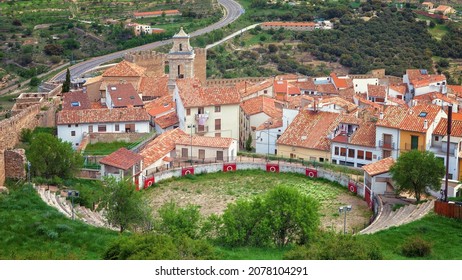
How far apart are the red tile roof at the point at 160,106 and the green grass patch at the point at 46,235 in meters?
17.1

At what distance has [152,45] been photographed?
75688 mm

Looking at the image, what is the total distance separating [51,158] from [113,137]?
23.8ft

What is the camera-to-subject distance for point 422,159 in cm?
3441

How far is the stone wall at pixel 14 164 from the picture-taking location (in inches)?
1384

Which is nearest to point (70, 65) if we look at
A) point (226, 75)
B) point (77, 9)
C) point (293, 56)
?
point (226, 75)

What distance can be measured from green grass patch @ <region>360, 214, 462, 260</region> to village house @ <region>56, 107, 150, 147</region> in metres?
17.4

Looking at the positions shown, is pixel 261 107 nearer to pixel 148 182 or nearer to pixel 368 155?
pixel 368 155

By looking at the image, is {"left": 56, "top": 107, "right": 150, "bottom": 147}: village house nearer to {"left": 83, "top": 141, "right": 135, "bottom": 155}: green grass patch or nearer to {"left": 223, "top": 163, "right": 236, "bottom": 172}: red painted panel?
{"left": 83, "top": 141, "right": 135, "bottom": 155}: green grass patch

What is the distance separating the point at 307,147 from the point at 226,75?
27176 millimetres

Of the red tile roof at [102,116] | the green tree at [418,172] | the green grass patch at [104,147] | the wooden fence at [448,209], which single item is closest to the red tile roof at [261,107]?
the red tile roof at [102,116]

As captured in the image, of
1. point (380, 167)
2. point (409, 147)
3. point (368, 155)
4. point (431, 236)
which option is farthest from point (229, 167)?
point (431, 236)

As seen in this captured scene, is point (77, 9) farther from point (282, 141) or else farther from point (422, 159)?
point (422, 159)

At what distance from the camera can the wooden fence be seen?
30795 millimetres

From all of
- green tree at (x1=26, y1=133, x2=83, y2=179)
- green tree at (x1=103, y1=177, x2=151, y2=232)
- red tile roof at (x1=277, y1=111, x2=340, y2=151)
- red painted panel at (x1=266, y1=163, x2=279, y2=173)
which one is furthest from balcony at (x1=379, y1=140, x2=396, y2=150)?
green tree at (x1=103, y1=177, x2=151, y2=232)
